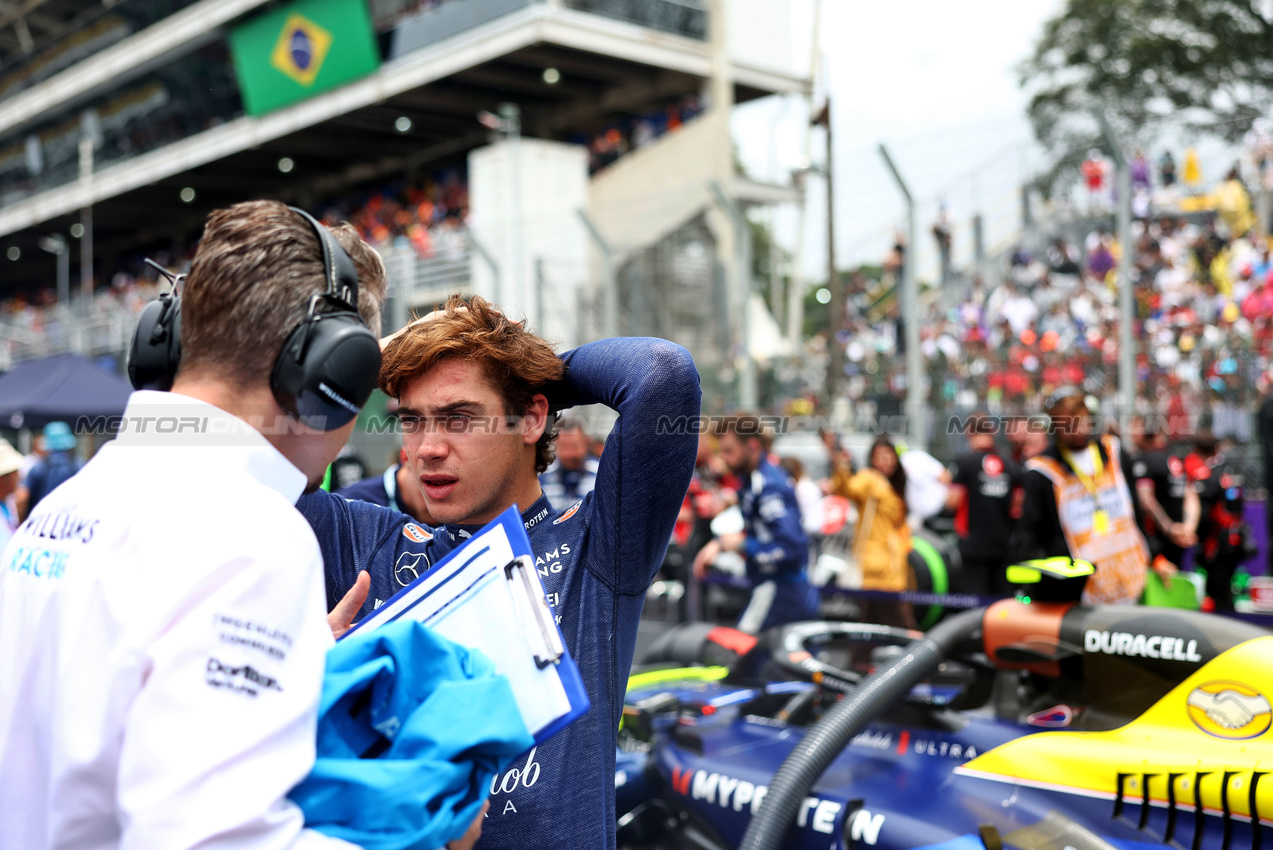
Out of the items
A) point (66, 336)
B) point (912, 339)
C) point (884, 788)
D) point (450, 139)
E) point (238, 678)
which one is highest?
point (450, 139)

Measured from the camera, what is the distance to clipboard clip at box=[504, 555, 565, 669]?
1232mm

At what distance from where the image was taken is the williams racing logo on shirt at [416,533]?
74.2 inches

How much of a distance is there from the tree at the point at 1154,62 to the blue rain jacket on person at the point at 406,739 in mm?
22540

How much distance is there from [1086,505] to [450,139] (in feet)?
66.7

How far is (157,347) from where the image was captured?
1319 mm

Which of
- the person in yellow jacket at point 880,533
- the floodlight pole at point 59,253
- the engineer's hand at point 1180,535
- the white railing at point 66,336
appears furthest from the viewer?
the floodlight pole at point 59,253

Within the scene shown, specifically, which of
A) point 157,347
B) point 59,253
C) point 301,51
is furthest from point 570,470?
point 59,253

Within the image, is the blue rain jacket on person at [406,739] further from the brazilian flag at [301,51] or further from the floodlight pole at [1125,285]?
the brazilian flag at [301,51]

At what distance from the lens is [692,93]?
19312 millimetres

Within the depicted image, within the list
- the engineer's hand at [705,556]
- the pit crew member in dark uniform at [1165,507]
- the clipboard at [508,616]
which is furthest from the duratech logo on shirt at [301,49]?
the clipboard at [508,616]

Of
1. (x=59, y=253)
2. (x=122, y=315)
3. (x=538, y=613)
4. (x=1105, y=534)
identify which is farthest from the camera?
(x=59, y=253)

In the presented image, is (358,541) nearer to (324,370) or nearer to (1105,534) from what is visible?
(324,370)

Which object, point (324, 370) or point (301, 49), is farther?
point (301, 49)

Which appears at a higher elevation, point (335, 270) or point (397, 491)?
point (335, 270)
